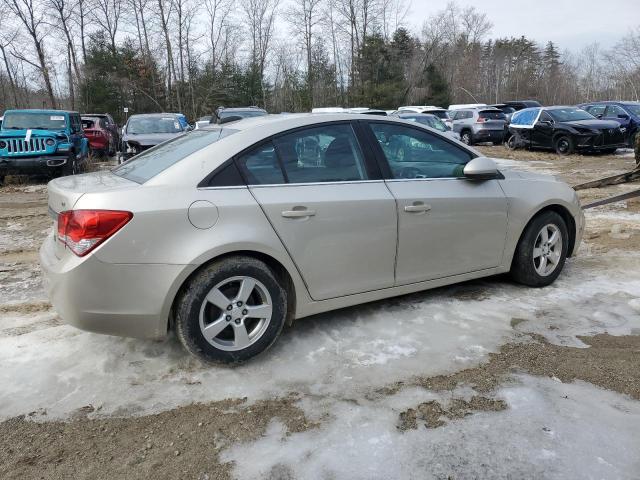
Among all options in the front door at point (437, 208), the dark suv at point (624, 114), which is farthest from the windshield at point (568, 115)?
the front door at point (437, 208)

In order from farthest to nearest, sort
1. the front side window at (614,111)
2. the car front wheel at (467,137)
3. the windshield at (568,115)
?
the car front wheel at (467,137)
the front side window at (614,111)
the windshield at (568,115)

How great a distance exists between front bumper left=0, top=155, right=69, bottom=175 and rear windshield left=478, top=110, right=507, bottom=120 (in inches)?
651

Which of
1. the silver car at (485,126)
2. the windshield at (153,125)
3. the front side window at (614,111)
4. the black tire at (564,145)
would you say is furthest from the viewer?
the silver car at (485,126)

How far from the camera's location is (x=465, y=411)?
2773 millimetres

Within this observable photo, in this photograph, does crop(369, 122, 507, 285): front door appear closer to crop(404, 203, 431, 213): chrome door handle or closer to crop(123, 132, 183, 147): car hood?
crop(404, 203, 431, 213): chrome door handle

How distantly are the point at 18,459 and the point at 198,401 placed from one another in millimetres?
884

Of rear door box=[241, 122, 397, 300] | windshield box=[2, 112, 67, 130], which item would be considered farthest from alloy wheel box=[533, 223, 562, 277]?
windshield box=[2, 112, 67, 130]

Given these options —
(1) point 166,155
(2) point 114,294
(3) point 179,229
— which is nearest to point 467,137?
(1) point 166,155

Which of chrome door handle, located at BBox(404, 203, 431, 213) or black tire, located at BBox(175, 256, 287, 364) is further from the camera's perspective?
chrome door handle, located at BBox(404, 203, 431, 213)

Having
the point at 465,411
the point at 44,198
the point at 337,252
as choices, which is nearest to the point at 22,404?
the point at 337,252

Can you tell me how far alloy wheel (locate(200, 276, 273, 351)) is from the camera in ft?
10.3

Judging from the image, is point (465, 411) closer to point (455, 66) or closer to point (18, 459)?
point (18, 459)

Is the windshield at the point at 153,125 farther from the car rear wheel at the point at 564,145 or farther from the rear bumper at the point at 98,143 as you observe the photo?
the car rear wheel at the point at 564,145

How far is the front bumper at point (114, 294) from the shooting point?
292 cm
